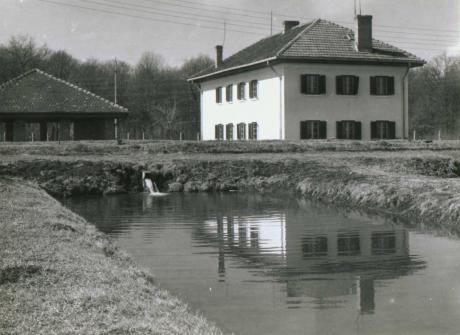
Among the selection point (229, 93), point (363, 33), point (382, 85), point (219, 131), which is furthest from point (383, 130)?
point (219, 131)

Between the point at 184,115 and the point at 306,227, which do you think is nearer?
the point at 306,227

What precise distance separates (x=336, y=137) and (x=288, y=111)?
340cm

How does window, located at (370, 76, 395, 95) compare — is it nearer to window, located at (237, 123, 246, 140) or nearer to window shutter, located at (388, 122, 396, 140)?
window shutter, located at (388, 122, 396, 140)

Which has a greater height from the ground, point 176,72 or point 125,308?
point 176,72

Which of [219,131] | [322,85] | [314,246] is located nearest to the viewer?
[314,246]

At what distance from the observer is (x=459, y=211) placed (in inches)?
637

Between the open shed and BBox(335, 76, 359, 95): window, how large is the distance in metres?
12.7

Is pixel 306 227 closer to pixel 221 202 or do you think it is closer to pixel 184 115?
pixel 221 202

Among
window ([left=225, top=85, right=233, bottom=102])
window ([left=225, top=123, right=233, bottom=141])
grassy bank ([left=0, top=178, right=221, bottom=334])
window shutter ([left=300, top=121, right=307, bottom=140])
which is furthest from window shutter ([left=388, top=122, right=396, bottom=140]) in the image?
grassy bank ([left=0, top=178, right=221, bottom=334])

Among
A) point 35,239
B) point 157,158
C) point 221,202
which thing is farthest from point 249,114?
point 35,239

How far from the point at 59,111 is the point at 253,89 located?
11862 millimetres

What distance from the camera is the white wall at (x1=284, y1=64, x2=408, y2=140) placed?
142ft

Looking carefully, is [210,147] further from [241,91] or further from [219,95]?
[219,95]

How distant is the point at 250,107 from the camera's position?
46.7 metres
